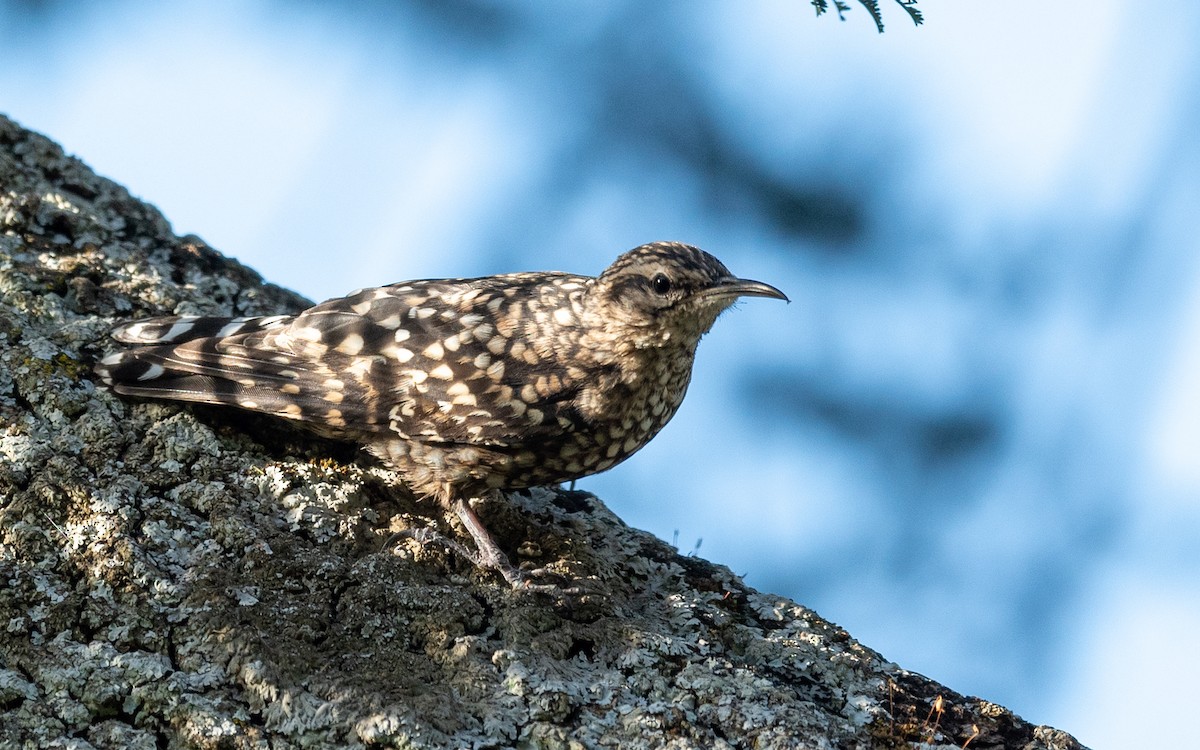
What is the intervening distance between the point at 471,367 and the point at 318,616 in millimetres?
1218

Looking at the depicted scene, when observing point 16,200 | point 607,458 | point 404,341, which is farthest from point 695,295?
point 16,200

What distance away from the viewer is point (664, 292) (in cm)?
445

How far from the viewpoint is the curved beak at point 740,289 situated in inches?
173

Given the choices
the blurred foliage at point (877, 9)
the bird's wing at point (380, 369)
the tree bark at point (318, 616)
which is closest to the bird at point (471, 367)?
the bird's wing at point (380, 369)

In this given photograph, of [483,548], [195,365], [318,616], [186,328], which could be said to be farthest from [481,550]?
[186,328]

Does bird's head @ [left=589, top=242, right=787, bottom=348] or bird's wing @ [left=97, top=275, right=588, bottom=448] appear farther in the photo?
bird's head @ [left=589, top=242, right=787, bottom=348]

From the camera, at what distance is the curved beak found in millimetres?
4406

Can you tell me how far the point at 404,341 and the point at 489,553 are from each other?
36.0 inches

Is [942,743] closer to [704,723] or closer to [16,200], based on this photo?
[704,723]

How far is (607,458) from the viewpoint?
4363mm

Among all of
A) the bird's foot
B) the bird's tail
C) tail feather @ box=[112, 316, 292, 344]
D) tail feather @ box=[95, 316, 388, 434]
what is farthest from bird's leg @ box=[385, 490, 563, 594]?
tail feather @ box=[112, 316, 292, 344]

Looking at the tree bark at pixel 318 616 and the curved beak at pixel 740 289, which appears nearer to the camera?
the tree bark at pixel 318 616

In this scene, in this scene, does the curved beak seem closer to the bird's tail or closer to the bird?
the bird

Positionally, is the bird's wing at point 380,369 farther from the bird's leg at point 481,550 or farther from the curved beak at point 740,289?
the curved beak at point 740,289
